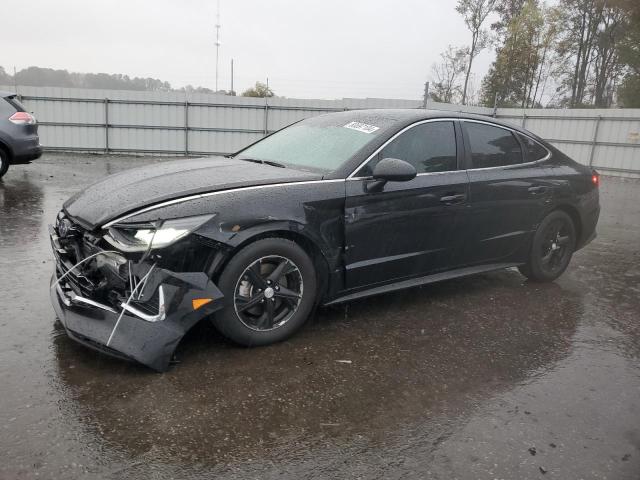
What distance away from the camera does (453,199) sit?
163 inches

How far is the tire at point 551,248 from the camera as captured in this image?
492 centimetres

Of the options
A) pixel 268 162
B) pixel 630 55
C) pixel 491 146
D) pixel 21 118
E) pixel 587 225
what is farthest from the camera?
pixel 630 55

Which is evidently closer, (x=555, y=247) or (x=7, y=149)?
(x=555, y=247)

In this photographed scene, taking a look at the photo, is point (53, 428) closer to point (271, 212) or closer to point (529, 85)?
point (271, 212)

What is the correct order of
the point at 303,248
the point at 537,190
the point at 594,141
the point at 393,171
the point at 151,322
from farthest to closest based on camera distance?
the point at 594,141 < the point at 537,190 < the point at 393,171 < the point at 303,248 < the point at 151,322

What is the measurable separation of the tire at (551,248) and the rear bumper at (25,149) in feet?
28.4

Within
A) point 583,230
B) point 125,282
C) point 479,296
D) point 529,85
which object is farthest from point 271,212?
point 529,85

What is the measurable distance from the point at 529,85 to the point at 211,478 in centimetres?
3983

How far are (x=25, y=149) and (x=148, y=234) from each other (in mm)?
8006

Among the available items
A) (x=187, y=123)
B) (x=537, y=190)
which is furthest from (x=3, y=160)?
(x=537, y=190)

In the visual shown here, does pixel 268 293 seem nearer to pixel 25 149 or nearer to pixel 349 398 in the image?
pixel 349 398

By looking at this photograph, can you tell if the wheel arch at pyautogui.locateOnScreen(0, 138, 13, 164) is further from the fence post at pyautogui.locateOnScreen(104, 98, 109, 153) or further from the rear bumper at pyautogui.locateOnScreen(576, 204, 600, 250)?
the rear bumper at pyautogui.locateOnScreen(576, 204, 600, 250)

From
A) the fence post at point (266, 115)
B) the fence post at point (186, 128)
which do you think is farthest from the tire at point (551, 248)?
the fence post at point (186, 128)

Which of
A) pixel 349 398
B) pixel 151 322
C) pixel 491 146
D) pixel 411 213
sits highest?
pixel 491 146
